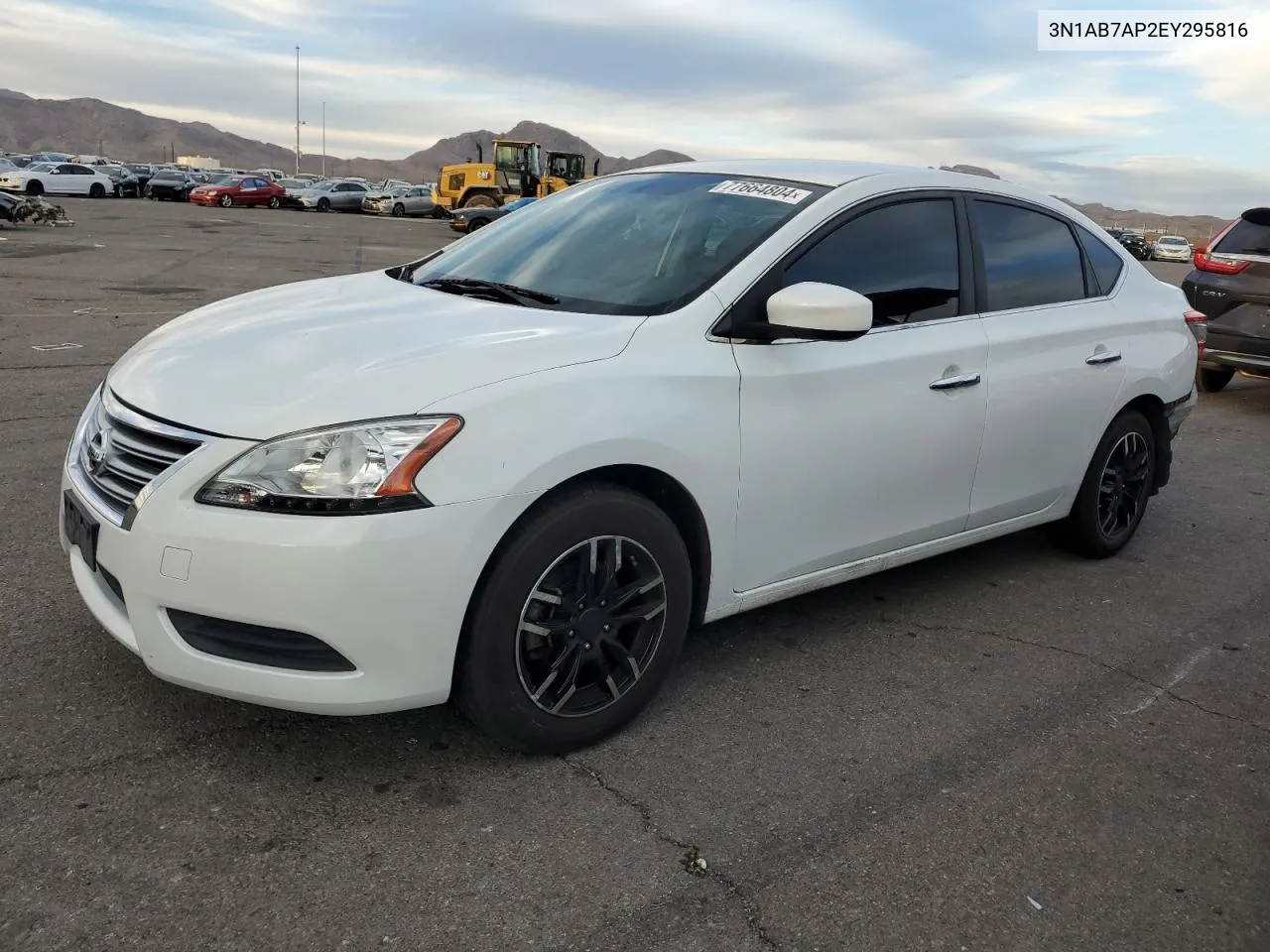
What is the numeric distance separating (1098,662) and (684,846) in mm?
2065

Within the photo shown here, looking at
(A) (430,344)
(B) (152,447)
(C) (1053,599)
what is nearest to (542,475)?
(A) (430,344)

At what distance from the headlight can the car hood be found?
49mm

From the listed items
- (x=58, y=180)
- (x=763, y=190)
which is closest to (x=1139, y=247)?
(x=58, y=180)

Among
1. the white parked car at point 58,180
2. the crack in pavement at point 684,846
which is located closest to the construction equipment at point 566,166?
the white parked car at point 58,180

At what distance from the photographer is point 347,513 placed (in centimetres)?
251

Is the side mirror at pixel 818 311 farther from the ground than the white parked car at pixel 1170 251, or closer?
farther from the ground

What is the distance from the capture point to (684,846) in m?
2.66

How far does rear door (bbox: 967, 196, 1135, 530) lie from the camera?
412 centimetres

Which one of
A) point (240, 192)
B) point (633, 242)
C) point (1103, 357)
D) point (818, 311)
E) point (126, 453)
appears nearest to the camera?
point (126, 453)

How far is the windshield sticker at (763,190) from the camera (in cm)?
363

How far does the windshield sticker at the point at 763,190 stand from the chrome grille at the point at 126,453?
6.62 feet

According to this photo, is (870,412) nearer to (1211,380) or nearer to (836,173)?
(836,173)

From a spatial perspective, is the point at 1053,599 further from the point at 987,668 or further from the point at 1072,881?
the point at 1072,881

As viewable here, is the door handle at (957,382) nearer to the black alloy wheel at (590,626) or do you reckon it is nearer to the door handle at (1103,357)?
the door handle at (1103,357)
